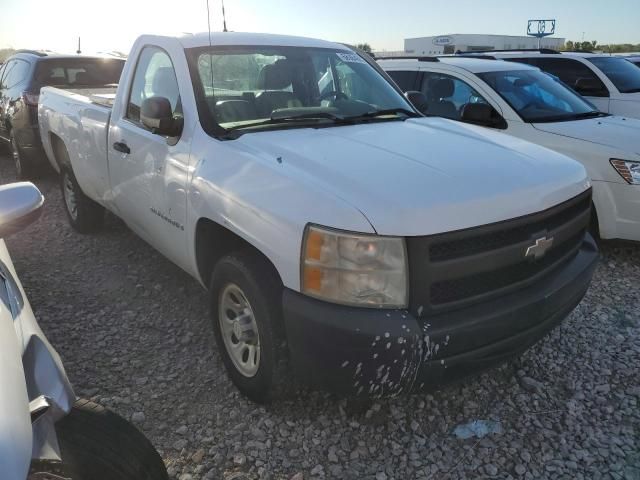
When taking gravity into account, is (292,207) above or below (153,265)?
above

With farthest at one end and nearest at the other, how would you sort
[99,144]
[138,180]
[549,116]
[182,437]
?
[549,116] < [99,144] < [138,180] < [182,437]

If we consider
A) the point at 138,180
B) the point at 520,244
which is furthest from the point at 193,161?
the point at 520,244

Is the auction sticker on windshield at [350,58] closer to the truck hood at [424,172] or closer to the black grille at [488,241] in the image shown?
the truck hood at [424,172]

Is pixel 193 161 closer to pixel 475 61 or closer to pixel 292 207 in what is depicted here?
pixel 292 207

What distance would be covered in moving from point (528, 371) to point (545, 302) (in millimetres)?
814

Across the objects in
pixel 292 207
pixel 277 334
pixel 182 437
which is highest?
pixel 292 207

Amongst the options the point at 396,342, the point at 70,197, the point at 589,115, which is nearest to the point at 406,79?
the point at 589,115

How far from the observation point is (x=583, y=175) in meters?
2.92

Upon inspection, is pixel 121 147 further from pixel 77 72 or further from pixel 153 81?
pixel 77 72

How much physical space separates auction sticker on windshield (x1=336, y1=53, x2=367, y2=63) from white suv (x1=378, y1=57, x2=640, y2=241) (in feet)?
2.05

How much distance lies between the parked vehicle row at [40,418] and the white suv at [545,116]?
10.5ft

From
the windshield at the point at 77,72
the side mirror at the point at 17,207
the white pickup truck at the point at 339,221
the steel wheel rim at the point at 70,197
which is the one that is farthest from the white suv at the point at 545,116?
the windshield at the point at 77,72

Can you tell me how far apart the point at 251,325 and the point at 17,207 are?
120 cm

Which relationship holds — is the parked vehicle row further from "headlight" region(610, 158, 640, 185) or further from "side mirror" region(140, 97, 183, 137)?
"headlight" region(610, 158, 640, 185)
